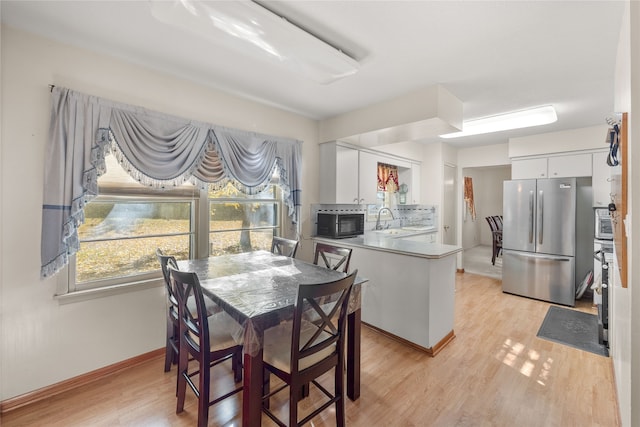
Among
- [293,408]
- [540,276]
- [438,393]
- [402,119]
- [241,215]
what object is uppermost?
[402,119]

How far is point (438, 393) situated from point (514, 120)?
335cm

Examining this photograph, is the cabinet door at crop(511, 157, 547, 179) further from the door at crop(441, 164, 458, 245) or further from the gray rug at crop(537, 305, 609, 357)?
the gray rug at crop(537, 305, 609, 357)

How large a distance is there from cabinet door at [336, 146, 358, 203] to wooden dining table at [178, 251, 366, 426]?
1332 millimetres

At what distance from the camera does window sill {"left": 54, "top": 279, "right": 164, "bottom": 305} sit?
1973 millimetres

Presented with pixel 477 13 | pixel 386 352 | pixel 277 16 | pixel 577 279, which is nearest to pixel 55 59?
pixel 277 16

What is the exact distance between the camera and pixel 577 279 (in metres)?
3.90

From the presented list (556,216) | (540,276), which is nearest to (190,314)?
(540,276)

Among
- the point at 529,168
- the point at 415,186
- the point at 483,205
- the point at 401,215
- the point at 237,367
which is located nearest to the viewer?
the point at 237,367

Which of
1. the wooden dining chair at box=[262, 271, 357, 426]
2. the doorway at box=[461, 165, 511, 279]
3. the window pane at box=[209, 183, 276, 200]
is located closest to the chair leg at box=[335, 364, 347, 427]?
the wooden dining chair at box=[262, 271, 357, 426]

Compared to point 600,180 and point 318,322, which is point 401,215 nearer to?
point 600,180

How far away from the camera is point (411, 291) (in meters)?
2.51

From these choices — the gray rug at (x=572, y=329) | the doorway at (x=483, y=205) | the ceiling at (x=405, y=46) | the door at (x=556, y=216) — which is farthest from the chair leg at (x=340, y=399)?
the doorway at (x=483, y=205)

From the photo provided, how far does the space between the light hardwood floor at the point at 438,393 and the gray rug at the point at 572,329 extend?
16cm

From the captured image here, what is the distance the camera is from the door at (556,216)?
3.62 metres
